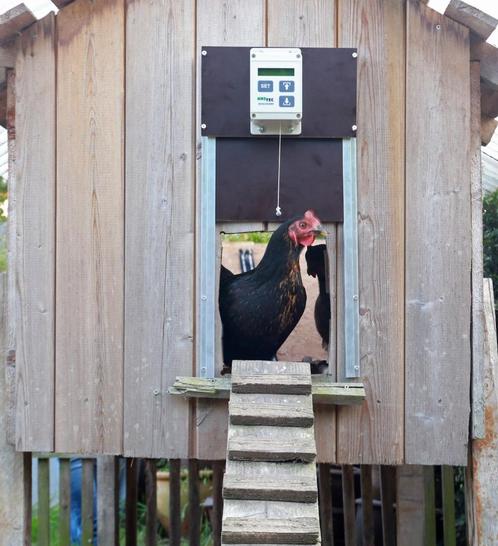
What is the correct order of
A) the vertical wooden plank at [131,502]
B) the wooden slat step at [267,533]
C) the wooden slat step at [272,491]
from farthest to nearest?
1. the vertical wooden plank at [131,502]
2. the wooden slat step at [272,491]
3. the wooden slat step at [267,533]

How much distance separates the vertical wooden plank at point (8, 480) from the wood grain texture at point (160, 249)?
0.51 metres

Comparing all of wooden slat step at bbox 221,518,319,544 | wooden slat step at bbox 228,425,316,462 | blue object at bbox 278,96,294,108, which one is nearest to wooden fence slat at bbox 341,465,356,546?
wooden slat step at bbox 228,425,316,462

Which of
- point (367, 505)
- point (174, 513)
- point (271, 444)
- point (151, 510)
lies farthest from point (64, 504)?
point (271, 444)

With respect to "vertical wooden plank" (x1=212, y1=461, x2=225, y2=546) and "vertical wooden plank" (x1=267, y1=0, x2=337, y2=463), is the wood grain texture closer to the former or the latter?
"vertical wooden plank" (x1=267, y1=0, x2=337, y2=463)

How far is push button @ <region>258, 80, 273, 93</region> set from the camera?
3.42 m

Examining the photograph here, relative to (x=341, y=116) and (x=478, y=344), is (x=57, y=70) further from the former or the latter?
(x=478, y=344)

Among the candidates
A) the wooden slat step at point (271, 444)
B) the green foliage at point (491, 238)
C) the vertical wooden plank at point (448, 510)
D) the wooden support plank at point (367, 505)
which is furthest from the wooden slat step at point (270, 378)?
the green foliage at point (491, 238)

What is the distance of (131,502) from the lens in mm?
5383

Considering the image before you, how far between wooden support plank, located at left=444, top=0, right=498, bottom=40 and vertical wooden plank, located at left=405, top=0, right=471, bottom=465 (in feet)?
1.13

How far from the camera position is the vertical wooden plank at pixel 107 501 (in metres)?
5.39

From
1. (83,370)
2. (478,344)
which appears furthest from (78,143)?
(478,344)

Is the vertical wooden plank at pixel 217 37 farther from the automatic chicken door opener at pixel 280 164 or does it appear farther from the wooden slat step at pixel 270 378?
the wooden slat step at pixel 270 378

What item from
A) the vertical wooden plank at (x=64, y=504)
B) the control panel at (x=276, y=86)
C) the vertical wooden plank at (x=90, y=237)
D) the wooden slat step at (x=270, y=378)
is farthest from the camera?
the vertical wooden plank at (x=64, y=504)

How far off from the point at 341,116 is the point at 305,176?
28 centimetres
